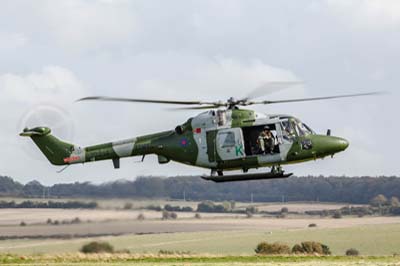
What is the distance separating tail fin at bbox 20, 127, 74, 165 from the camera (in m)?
43.7

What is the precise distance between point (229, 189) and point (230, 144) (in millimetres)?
46717

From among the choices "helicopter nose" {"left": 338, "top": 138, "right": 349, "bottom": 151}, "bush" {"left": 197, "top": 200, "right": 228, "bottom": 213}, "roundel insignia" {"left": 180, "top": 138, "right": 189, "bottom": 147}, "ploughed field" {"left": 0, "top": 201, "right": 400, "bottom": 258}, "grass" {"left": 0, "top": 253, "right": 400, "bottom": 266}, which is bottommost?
"grass" {"left": 0, "top": 253, "right": 400, "bottom": 266}

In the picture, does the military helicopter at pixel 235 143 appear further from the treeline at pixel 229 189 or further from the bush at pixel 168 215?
the bush at pixel 168 215

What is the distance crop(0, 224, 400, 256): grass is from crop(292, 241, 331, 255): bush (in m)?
1.62

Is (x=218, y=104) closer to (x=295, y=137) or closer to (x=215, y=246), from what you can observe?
(x=295, y=137)

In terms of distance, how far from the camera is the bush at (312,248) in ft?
245

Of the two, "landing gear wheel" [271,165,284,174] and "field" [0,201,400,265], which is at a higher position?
"landing gear wheel" [271,165,284,174]

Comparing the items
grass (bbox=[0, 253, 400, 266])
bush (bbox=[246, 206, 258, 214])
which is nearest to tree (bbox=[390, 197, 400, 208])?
bush (bbox=[246, 206, 258, 214])

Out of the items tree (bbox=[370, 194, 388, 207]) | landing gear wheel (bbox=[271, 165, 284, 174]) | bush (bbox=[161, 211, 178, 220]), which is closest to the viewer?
landing gear wheel (bbox=[271, 165, 284, 174])

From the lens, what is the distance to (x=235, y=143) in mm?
40812

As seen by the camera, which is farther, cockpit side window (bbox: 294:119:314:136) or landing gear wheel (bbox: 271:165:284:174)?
cockpit side window (bbox: 294:119:314:136)

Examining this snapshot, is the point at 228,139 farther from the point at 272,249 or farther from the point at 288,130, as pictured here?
the point at 272,249

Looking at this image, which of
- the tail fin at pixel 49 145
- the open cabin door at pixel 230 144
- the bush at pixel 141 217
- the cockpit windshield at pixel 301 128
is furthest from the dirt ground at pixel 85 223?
the cockpit windshield at pixel 301 128

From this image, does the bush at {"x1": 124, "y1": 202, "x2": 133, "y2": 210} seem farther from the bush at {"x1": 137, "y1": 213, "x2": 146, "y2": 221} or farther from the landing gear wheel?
the landing gear wheel
